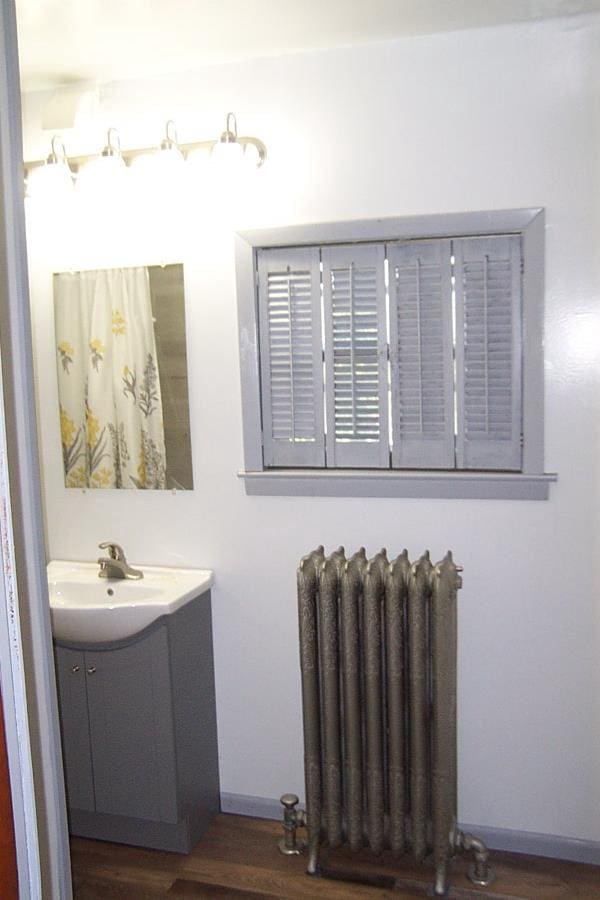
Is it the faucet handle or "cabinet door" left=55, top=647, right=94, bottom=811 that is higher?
the faucet handle

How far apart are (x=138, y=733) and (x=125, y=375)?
3.87 ft

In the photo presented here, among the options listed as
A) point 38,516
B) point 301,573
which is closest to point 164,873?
point 301,573

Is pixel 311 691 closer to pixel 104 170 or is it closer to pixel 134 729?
pixel 134 729

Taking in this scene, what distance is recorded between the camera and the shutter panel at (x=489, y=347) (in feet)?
7.75

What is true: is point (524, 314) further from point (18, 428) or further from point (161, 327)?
point (18, 428)

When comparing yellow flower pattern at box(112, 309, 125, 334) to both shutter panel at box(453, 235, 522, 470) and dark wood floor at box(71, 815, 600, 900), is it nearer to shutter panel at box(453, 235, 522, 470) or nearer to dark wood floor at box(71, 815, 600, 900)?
shutter panel at box(453, 235, 522, 470)

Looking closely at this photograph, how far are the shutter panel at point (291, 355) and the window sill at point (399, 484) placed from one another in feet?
0.22

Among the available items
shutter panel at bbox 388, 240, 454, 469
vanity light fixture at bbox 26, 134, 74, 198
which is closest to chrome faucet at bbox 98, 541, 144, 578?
shutter panel at bbox 388, 240, 454, 469

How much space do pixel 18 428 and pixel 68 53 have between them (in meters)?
1.96

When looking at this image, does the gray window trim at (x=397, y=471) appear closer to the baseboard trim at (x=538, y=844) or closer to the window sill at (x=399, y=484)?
the window sill at (x=399, y=484)

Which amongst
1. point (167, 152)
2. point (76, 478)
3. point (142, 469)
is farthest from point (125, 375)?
point (167, 152)

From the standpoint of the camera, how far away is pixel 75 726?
8.48 feet

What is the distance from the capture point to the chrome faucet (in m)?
2.70

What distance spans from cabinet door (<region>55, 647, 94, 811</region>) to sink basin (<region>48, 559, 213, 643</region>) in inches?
4.0
